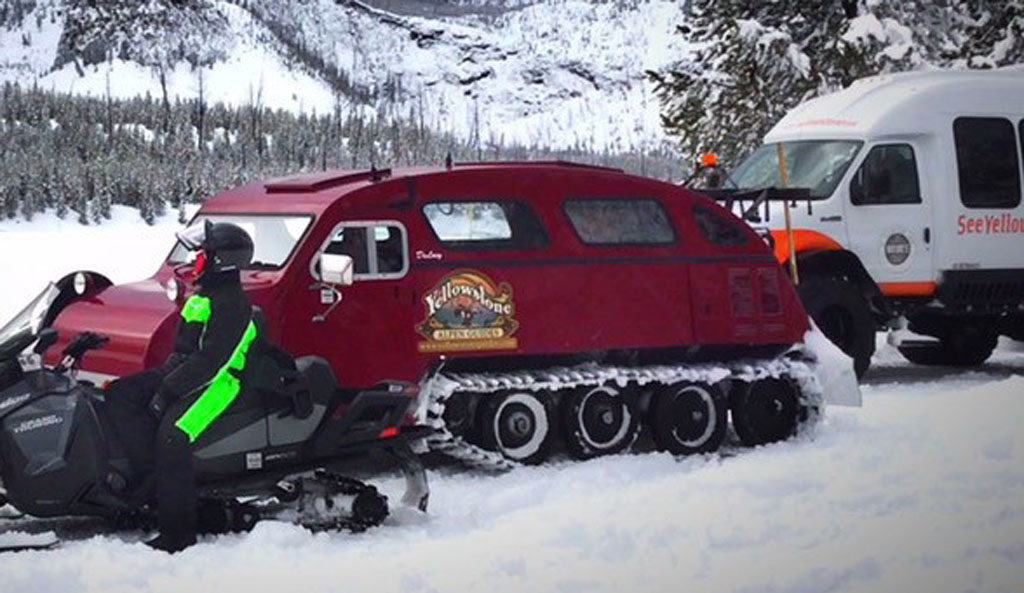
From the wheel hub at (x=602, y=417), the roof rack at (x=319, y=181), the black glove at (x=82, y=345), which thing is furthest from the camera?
the wheel hub at (x=602, y=417)

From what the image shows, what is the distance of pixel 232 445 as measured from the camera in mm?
9555

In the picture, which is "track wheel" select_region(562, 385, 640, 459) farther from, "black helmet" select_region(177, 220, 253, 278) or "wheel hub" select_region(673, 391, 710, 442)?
"black helmet" select_region(177, 220, 253, 278)

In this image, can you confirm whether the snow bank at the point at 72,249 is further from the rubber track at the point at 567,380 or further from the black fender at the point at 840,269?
the rubber track at the point at 567,380

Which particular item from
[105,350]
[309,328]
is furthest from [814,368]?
[105,350]

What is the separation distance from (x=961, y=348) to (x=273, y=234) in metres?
9.70

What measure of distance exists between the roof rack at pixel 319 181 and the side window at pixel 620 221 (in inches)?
56.0

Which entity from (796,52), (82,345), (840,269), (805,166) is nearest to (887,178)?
(805,166)

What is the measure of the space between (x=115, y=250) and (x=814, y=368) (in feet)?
60.0

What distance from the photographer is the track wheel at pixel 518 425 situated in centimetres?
1192

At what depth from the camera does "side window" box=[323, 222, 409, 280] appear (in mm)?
11695

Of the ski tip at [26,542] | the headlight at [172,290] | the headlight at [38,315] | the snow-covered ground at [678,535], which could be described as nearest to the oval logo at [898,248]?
the snow-covered ground at [678,535]

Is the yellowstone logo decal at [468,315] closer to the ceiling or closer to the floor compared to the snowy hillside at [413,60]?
closer to the floor

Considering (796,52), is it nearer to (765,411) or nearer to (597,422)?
(765,411)

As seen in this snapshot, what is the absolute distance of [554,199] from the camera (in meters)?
12.4
